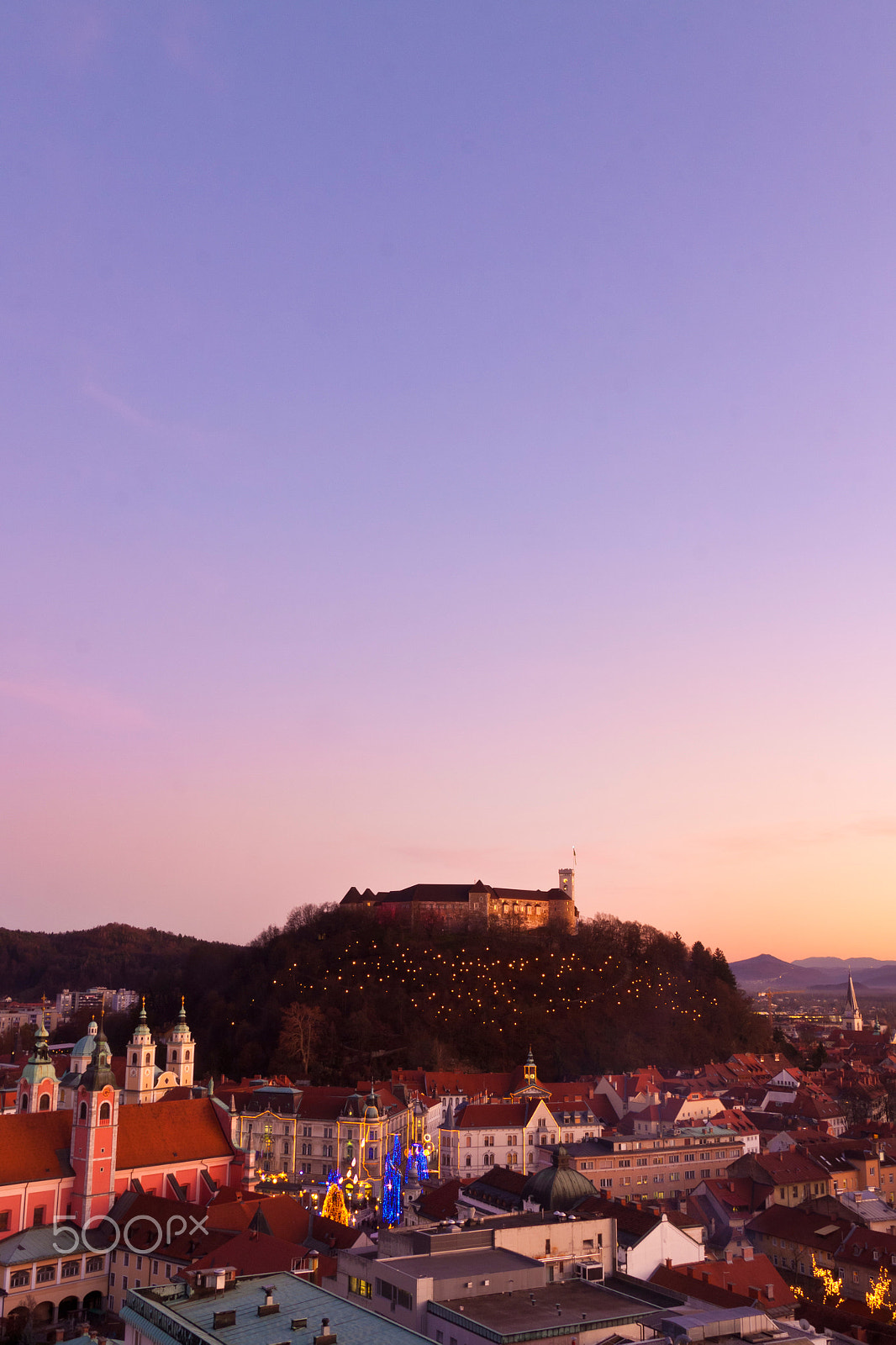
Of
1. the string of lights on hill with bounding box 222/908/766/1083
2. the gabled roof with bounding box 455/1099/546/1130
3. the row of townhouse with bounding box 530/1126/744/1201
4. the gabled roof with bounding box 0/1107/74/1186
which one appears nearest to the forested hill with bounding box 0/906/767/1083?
the string of lights on hill with bounding box 222/908/766/1083

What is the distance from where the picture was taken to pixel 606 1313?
28.8 meters

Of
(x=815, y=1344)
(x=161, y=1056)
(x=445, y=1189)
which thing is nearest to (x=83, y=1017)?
(x=161, y=1056)

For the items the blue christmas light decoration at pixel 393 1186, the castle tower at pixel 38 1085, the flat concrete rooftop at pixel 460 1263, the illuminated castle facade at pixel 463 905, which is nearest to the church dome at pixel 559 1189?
the flat concrete rooftop at pixel 460 1263

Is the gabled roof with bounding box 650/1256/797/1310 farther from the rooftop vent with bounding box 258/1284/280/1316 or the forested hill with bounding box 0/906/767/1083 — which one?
the forested hill with bounding box 0/906/767/1083

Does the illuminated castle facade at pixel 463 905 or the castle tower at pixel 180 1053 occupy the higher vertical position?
the illuminated castle facade at pixel 463 905

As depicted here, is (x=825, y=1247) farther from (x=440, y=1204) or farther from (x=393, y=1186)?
(x=393, y=1186)

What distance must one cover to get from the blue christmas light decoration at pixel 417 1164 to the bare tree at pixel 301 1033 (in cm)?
2437

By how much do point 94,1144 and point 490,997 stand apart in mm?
62934

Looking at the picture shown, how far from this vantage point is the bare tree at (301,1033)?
303 feet

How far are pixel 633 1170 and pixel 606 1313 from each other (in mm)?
36353

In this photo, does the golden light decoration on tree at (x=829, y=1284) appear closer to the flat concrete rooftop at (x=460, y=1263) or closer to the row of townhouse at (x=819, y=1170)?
the row of townhouse at (x=819, y=1170)

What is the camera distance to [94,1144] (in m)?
43.5

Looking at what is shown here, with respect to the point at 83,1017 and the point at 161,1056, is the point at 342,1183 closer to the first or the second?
the point at 161,1056

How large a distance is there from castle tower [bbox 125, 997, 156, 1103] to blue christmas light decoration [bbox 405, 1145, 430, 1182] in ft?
53.3
